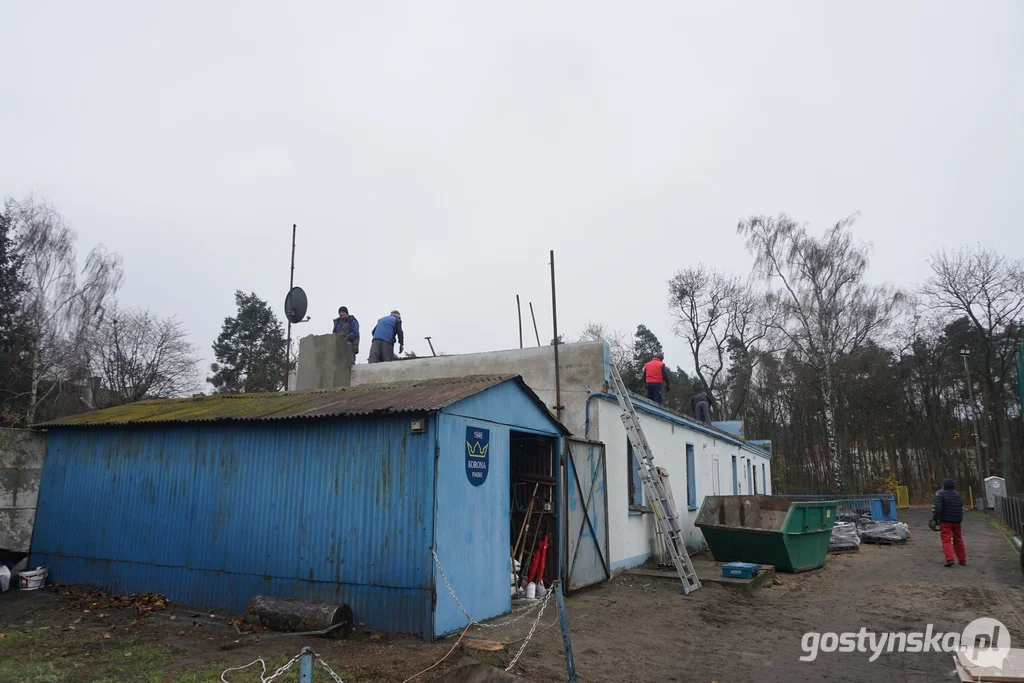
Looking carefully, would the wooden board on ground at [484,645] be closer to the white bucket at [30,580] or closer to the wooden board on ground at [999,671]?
the wooden board on ground at [999,671]

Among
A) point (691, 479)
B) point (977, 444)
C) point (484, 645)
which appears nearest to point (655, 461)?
point (691, 479)

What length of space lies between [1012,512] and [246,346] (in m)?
44.5

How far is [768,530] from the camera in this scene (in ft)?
43.2

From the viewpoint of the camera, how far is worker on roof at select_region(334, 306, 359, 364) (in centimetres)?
1514

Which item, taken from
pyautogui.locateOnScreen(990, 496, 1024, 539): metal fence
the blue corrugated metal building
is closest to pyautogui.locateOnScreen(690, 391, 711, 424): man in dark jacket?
pyautogui.locateOnScreen(990, 496, 1024, 539): metal fence

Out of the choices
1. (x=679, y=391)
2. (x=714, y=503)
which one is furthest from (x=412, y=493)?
(x=679, y=391)

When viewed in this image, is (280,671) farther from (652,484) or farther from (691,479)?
(691,479)

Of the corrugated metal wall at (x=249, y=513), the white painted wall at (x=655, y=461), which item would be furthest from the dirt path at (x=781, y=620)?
the corrugated metal wall at (x=249, y=513)

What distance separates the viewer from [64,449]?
35.9 feet

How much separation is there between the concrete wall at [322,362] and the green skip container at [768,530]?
8.77 m

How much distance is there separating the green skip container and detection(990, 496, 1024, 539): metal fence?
773cm

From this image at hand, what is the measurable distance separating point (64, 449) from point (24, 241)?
71.4 ft

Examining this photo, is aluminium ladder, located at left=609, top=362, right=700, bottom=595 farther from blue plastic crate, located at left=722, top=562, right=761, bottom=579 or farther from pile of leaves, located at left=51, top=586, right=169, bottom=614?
pile of leaves, located at left=51, top=586, right=169, bottom=614

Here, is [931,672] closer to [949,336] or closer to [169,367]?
[169,367]
